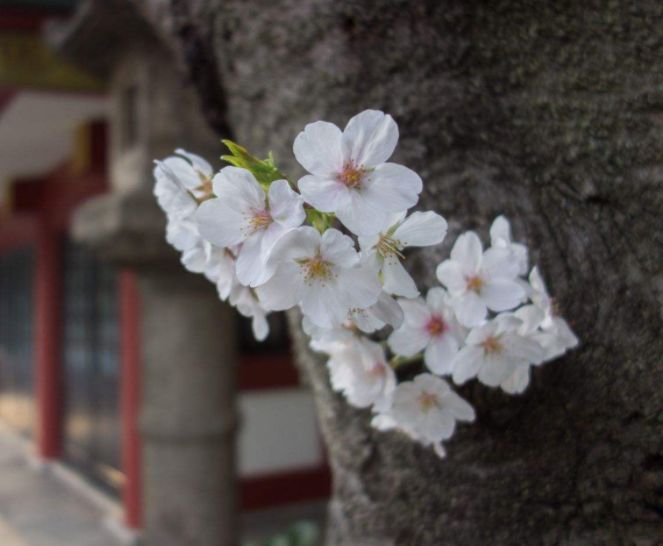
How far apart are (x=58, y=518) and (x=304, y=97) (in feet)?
17.6

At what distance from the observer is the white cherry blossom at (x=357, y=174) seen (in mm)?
567

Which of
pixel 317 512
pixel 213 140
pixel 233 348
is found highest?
pixel 213 140

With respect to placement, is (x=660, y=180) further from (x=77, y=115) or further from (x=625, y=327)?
(x=77, y=115)

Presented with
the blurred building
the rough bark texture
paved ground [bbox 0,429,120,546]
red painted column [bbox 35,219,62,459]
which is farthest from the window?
the rough bark texture

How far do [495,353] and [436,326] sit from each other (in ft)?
0.18

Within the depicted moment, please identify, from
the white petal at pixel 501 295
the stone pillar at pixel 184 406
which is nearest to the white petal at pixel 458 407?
the white petal at pixel 501 295

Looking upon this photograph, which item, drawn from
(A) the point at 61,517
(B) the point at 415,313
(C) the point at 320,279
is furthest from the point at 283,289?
(A) the point at 61,517

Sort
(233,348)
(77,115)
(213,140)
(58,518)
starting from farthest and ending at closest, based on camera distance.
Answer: (58,518), (77,115), (233,348), (213,140)

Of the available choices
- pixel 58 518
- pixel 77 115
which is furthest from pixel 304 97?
pixel 58 518

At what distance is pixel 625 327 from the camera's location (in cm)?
80

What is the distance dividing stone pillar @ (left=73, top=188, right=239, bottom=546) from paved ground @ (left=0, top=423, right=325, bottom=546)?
4.50 ft

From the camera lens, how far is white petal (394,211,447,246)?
→ 2.05 feet

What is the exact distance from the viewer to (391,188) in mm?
585

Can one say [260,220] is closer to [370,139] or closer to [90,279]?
[370,139]
